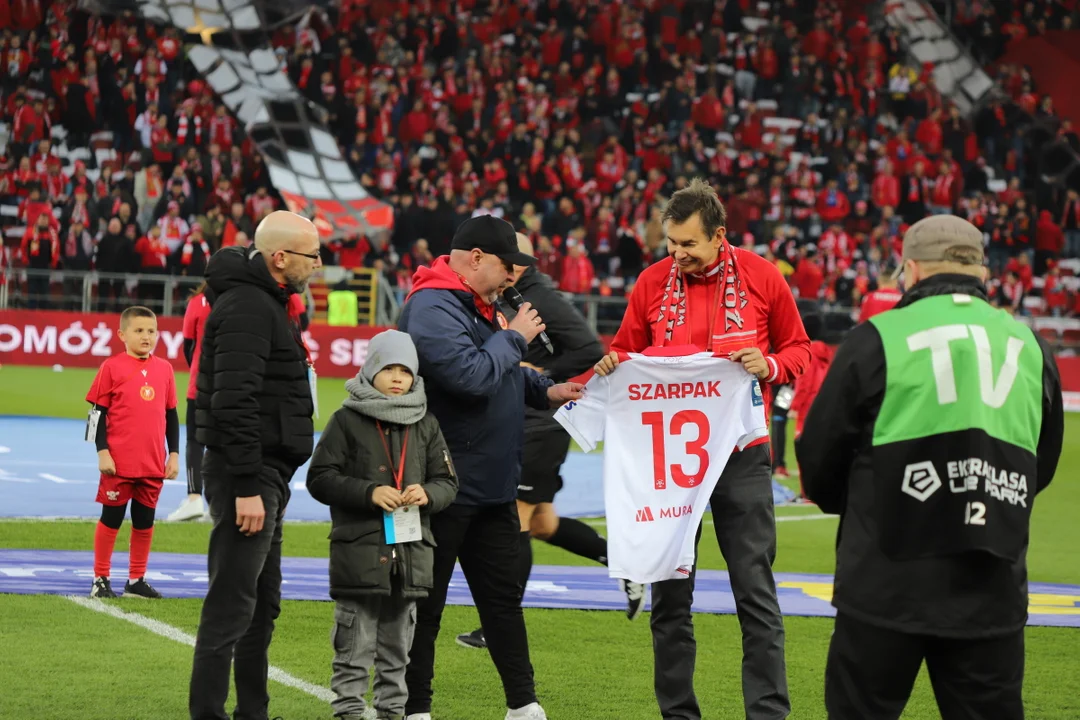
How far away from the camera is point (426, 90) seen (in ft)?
106

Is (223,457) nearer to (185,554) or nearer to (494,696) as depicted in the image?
(494,696)

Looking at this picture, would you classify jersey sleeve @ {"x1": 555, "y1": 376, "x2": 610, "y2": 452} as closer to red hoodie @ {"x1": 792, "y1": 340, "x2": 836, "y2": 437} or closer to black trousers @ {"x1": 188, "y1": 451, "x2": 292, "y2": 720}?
black trousers @ {"x1": 188, "y1": 451, "x2": 292, "y2": 720}

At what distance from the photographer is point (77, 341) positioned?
2353 centimetres

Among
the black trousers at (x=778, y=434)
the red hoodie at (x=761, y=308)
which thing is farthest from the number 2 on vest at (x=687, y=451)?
the black trousers at (x=778, y=434)

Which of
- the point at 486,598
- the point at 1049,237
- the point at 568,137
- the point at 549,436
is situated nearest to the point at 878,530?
the point at 486,598

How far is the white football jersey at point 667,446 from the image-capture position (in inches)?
236

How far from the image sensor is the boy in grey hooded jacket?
232 inches

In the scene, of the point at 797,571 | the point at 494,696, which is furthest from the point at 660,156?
the point at 494,696

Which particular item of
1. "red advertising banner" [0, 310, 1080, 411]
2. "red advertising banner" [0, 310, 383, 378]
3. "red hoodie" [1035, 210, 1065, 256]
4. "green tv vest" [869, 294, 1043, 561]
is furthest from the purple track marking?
"red hoodie" [1035, 210, 1065, 256]

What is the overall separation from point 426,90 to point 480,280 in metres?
27.0

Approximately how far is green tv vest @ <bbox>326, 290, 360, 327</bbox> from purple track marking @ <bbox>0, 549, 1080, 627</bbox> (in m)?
14.0

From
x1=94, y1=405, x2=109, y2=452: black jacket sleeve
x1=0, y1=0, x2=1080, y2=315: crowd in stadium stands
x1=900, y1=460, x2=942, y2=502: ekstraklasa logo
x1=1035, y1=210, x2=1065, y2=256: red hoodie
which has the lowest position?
x1=94, y1=405, x2=109, y2=452: black jacket sleeve

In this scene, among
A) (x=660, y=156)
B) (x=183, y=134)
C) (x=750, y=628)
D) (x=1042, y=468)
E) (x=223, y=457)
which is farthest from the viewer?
(x=660, y=156)

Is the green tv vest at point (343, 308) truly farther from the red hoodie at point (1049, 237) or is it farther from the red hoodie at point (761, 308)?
the red hoodie at point (761, 308)
